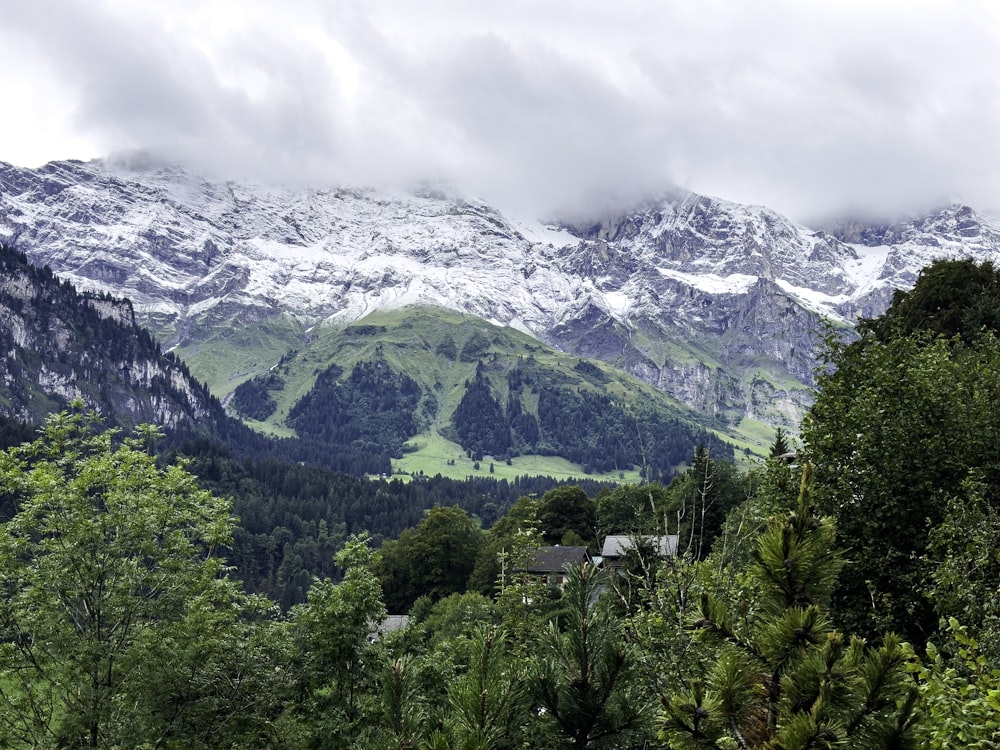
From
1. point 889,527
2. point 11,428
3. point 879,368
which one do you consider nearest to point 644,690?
point 889,527

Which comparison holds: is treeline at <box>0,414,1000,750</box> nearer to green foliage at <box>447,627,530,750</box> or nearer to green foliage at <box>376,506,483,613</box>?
green foliage at <box>447,627,530,750</box>

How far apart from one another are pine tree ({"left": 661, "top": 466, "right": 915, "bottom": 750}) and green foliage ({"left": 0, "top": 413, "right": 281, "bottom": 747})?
702 inches

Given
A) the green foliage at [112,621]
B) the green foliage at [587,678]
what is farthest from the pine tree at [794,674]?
the green foliage at [112,621]

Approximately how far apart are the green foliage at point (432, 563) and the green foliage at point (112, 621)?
223 ft

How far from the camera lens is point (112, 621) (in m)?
22.9

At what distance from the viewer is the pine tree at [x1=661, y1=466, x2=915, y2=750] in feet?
17.7

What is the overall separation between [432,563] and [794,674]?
3520 inches

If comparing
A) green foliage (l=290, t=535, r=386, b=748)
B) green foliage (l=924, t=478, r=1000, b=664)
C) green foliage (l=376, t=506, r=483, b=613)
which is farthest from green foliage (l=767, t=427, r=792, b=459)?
green foliage (l=376, t=506, r=483, b=613)

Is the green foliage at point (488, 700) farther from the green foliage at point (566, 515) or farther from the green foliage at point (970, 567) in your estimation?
the green foliage at point (566, 515)

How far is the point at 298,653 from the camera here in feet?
66.4

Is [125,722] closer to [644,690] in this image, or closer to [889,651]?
[644,690]

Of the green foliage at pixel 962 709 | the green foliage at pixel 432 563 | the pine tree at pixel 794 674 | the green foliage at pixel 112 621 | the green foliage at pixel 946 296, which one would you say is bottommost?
the green foliage at pixel 432 563

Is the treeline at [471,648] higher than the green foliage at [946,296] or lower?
lower

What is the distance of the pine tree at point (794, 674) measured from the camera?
5.41 metres
